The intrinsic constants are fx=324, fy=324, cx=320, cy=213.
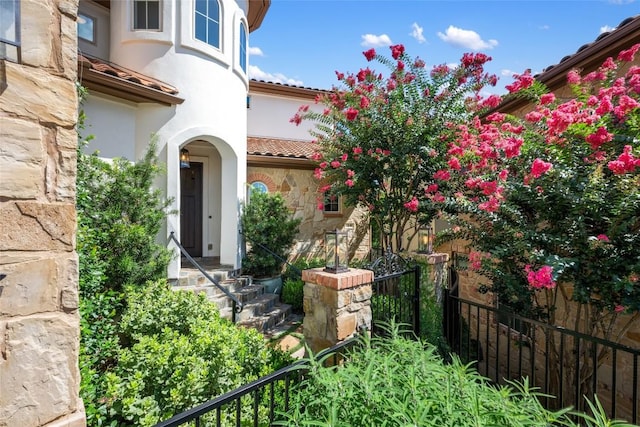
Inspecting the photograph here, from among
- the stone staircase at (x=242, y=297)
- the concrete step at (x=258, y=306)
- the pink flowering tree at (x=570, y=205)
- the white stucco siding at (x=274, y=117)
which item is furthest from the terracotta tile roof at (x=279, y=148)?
the pink flowering tree at (x=570, y=205)

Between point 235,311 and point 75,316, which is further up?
point 75,316

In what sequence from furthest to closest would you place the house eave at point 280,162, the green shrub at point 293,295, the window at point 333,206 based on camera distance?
the window at point 333,206, the house eave at point 280,162, the green shrub at point 293,295

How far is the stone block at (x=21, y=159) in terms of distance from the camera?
136 centimetres

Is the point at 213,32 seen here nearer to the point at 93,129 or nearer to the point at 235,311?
the point at 93,129

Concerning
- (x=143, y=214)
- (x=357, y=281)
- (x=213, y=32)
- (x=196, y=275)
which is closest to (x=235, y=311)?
(x=196, y=275)

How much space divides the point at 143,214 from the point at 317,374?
14.3 feet

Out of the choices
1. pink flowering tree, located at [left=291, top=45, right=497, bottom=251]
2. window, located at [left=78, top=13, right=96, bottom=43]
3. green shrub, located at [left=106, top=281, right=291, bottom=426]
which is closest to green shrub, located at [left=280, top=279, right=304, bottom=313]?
pink flowering tree, located at [left=291, top=45, right=497, bottom=251]

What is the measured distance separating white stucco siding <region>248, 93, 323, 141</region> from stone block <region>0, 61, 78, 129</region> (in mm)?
9603

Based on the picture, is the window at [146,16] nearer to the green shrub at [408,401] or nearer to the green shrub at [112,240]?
the green shrub at [112,240]

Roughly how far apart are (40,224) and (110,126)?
16.5ft

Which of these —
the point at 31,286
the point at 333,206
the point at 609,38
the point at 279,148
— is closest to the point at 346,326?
the point at 31,286

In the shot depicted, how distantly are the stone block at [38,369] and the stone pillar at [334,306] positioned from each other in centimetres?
220

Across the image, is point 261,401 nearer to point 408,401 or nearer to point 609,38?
point 408,401

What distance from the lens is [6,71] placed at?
1354 millimetres
